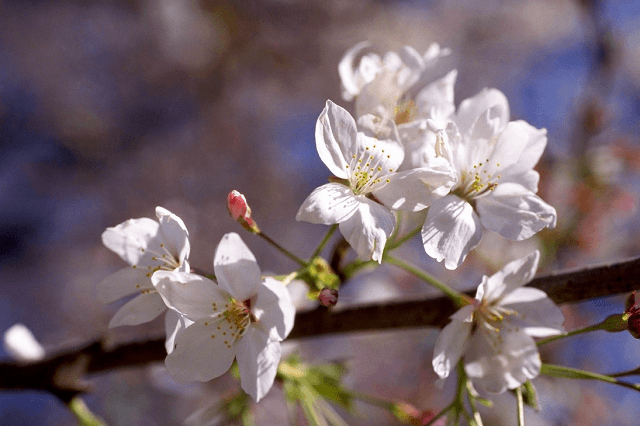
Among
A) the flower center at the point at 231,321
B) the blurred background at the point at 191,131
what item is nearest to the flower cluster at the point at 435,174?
the flower center at the point at 231,321

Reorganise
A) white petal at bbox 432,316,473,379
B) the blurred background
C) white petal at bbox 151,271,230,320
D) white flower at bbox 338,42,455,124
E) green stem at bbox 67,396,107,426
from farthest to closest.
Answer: the blurred background, green stem at bbox 67,396,107,426, white flower at bbox 338,42,455,124, white petal at bbox 432,316,473,379, white petal at bbox 151,271,230,320

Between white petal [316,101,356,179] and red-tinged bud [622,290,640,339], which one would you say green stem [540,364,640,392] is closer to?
red-tinged bud [622,290,640,339]

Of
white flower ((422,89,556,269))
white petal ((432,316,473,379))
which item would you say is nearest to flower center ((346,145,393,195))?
white flower ((422,89,556,269))

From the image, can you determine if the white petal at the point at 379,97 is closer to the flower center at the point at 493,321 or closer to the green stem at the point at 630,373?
the flower center at the point at 493,321

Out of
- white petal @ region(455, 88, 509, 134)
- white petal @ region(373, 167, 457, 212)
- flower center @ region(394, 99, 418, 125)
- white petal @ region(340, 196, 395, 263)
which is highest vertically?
white petal @ region(455, 88, 509, 134)

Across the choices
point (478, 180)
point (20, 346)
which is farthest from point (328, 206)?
point (20, 346)
